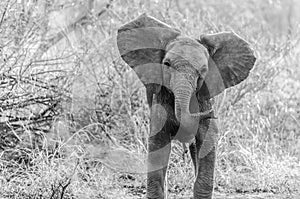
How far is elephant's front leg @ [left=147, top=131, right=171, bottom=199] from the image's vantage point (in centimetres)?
424

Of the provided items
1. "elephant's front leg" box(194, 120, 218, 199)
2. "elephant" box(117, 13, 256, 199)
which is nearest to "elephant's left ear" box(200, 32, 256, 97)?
"elephant" box(117, 13, 256, 199)

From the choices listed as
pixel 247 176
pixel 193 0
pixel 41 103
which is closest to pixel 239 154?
pixel 247 176

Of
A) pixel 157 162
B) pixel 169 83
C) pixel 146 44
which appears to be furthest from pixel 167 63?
pixel 157 162

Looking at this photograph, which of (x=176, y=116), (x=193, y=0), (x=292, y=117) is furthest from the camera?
(x=193, y=0)

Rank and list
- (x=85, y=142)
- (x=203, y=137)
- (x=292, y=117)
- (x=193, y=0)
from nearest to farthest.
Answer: (x=203, y=137), (x=85, y=142), (x=292, y=117), (x=193, y=0)

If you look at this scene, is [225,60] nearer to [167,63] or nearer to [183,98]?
[167,63]

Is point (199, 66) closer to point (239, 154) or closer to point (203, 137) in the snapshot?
point (203, 137)

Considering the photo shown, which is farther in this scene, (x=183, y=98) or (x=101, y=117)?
(x=101, y=117)

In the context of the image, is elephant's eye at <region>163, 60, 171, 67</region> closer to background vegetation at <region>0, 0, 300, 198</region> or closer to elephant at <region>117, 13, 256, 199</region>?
elephant at <region>117, 13, 256, 199</region>

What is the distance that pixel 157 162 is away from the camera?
14.0ft

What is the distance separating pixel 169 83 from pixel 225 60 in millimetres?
491

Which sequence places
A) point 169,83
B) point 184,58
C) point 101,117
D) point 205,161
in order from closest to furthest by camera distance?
1. point 184,58
2. point 169,83
3. point 205,161
4. point 101,117

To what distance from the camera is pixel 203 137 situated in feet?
13.9

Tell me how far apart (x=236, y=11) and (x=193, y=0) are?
89 centimetres
